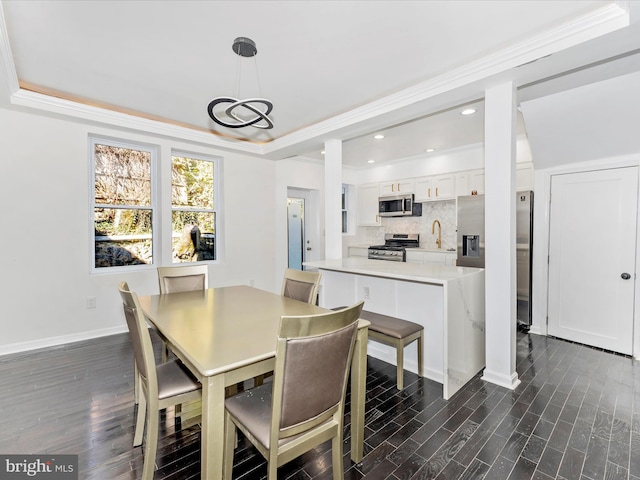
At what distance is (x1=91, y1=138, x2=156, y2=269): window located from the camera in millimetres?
3877

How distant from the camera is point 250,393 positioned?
1588 millimetres

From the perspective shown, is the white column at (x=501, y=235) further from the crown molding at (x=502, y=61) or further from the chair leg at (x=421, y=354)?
the chair leg at (x=421, y=354)

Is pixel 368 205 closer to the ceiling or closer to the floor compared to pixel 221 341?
closer to the ceiling

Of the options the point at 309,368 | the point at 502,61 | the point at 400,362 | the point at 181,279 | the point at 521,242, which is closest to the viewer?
the point at 309,368

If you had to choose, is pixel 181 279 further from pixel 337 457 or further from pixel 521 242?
pixel 521 242

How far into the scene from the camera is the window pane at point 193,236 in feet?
14.8

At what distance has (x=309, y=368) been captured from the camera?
4.16 ft

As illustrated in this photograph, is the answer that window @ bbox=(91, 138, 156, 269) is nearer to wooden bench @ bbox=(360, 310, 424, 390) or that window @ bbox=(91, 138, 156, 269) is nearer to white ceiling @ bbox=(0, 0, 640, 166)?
white ceiling @ bbox=(0, 0, 640, 166)

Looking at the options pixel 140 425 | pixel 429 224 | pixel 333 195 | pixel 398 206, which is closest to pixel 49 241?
pixel 140 425

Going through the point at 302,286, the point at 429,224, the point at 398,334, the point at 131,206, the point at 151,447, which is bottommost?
the point at 151,447

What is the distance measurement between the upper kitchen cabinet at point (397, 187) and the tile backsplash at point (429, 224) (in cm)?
45

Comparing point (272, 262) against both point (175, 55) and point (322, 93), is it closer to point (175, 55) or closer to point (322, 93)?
point (322, 93)

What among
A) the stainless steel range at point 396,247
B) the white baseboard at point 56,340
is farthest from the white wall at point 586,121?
the white baseboard at point 56,340

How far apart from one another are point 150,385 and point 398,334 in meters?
1.75
